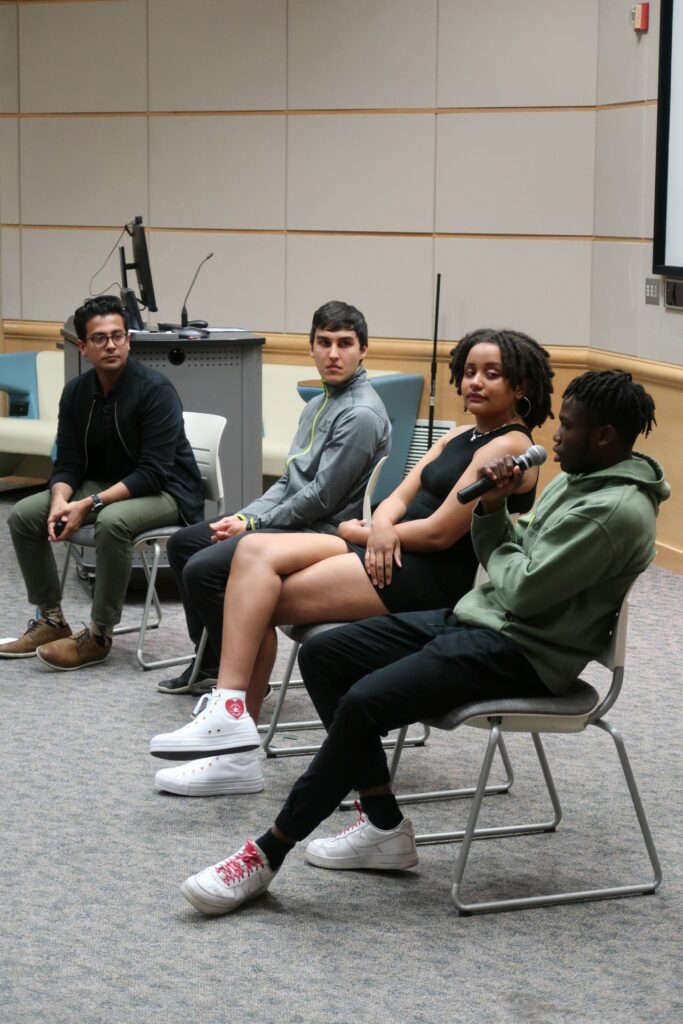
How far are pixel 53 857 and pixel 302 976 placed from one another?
76 centimetres

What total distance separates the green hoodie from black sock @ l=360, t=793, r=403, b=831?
42cm

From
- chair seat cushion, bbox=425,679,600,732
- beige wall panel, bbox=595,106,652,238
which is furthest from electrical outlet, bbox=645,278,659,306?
chair seat cushion, bbox=425,679,600,732

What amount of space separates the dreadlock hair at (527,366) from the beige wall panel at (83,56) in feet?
16.3

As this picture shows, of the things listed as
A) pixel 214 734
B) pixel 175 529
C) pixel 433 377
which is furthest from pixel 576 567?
pixel 433 377

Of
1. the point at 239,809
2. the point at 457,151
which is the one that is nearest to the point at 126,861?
the point at 239,809

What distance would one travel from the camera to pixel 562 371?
660 cm

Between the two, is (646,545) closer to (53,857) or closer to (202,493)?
(53,857)

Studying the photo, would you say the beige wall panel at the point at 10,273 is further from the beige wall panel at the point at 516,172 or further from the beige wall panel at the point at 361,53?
the beige wall panel at the point at 516,172

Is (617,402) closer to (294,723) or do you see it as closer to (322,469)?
(322,469)

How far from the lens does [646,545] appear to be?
250cm

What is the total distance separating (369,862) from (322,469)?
123cm

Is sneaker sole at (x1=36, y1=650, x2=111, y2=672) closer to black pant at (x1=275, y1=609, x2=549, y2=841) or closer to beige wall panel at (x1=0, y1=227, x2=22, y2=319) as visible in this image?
black pant at (x1=275, y1=609, x2=549, y2=841)

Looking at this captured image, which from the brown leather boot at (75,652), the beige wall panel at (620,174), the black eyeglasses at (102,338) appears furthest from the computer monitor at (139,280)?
the beige wall panel at (620,174)

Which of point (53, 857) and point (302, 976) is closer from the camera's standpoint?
point (302, 976)
